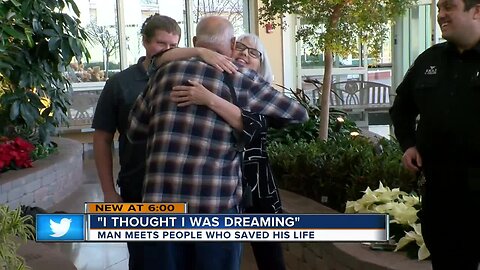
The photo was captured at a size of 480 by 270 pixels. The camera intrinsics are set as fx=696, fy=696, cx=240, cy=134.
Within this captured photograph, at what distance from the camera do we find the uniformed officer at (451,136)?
81.3 inches

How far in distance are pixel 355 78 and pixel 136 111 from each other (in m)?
9.50

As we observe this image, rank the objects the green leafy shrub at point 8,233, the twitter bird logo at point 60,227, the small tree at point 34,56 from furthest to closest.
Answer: the small tree at point 34,56 → the twitter bird logo at point 60,227 → the green leafy shrub at point 8,233

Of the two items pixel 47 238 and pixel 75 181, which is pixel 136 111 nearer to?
pixel 47 238

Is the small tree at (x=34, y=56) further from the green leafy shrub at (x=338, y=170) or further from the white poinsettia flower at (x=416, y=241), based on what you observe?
the white poinsettia flower at (x=416, y=241)

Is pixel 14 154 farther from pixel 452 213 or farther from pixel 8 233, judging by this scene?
pixel 452 213

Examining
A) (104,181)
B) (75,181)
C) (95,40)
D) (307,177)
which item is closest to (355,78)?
(95,40)

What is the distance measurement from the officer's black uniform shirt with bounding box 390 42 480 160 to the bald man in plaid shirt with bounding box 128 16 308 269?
0.39 meters

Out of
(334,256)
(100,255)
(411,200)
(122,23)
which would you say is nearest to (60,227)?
(334,256)

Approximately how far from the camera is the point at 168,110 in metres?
2.19

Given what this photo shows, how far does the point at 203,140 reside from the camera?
2.17 meters

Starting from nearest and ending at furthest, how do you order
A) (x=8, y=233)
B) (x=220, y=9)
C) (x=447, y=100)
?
(x=8, y=233), (x=447, y=100), (x=220, y=9)

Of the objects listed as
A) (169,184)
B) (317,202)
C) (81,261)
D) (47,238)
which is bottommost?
(81,261)

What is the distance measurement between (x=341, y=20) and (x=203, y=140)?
12.8ft

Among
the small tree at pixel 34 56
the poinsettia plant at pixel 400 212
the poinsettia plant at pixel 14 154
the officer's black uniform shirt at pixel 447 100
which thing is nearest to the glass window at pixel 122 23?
the small tree at pixel 34 56
